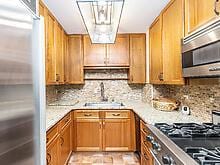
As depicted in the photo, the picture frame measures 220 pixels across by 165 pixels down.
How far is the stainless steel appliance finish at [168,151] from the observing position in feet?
4.42

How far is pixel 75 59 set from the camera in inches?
199

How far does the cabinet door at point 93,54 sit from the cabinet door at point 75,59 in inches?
3.8

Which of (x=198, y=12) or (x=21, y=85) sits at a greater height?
(x=198, y=12)

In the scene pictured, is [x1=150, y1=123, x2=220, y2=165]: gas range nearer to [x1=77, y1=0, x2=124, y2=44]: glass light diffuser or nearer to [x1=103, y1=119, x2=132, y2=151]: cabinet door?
[x1=77, y1=0, x2=124, y2=44]: glass light diffuser

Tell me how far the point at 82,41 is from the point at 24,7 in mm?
3767

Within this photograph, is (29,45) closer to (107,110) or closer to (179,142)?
(179,142)

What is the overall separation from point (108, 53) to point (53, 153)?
2.73 metres

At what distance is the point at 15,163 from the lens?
115 centimetres

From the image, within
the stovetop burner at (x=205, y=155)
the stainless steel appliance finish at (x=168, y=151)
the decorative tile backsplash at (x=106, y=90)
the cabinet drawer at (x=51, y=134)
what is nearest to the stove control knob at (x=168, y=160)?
the stainless steel appliance finish at (x=168, y=151)

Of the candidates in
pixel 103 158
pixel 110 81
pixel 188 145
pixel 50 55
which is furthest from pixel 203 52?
pixel 110 81

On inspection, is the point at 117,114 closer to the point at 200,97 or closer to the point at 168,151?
the point at 200,97

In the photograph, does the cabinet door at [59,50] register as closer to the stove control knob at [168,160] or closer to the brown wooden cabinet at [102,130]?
the brown wooden cabinet at [102,130]

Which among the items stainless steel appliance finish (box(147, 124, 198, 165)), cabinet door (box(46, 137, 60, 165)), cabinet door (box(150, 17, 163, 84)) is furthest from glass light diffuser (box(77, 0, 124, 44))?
cabinet door (box(46, 137, 60, 165))

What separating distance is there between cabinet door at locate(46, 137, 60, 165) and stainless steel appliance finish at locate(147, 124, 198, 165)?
3.28 ft
